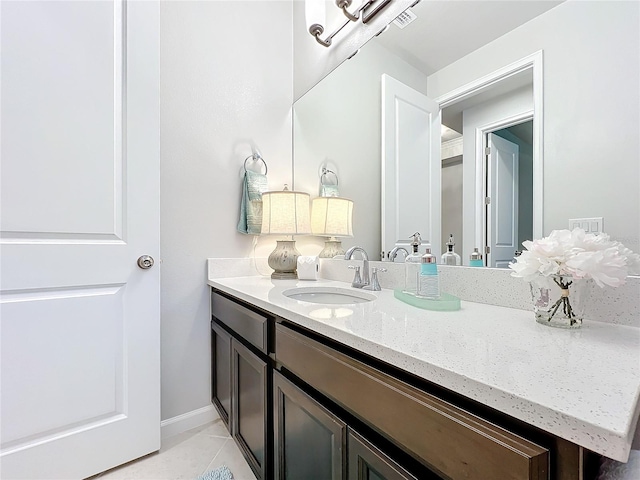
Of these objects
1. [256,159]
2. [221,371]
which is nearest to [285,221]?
[256,159]

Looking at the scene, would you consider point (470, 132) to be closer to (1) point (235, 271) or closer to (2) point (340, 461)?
(2) point (340, 461)

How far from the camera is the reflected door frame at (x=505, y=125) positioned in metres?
0.83

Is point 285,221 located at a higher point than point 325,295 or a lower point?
higher

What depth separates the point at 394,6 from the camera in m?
1.28

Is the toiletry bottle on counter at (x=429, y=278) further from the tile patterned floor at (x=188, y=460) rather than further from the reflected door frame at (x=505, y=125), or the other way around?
the tile patterned floor at (x=188, y=460)

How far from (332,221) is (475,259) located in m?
0.82

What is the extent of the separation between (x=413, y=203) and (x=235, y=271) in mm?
1021

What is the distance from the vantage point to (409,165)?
1219mm

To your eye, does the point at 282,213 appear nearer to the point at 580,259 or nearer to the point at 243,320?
the point at 243,320

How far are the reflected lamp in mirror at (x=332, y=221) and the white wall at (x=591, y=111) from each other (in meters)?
0.88

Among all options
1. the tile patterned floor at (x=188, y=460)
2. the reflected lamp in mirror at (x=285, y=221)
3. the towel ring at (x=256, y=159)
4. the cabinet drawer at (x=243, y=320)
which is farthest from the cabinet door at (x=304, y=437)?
the towel ring at (x=256, y=159)

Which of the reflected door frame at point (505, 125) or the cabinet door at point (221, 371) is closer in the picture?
the reflected door frame at point (505, 125)

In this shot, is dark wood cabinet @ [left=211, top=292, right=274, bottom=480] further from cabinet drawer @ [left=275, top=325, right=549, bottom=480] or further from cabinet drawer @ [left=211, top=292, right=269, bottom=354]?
cabinet drawer @ [left=275, top=325, right=549, bottom=480]

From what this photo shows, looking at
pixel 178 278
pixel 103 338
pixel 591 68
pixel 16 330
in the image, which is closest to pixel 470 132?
pixel 591 68
